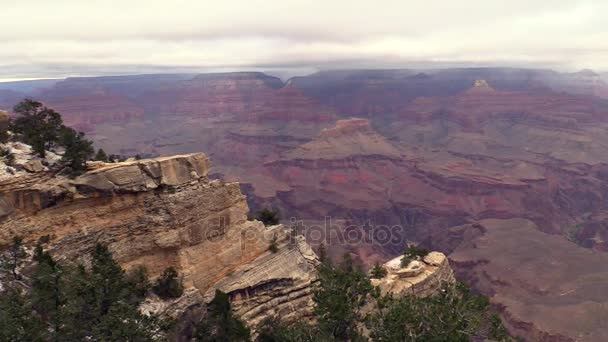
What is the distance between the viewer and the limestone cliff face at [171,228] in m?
25.2

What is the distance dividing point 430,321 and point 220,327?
13561 millimetres

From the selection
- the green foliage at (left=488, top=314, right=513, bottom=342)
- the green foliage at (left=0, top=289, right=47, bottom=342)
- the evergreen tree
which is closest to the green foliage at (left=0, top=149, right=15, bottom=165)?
the evergreen tree

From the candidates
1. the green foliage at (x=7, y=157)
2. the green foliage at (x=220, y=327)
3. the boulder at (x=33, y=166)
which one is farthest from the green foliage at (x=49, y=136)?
the green foliage at (x=220, y=327)

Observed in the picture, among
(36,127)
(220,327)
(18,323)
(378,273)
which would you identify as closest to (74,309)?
(18,323)

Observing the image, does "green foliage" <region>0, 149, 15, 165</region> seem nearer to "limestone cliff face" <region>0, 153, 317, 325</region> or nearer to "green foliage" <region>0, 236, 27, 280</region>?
"limestone cliff face" <region>0, 153, 317, 325</region>

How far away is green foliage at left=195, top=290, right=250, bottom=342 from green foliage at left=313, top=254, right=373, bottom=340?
5752mm

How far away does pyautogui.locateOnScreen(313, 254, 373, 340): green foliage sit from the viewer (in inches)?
896

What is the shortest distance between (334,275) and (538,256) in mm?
76300

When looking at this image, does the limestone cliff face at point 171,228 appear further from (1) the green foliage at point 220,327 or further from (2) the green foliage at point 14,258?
(1) the green foliage at point 220,327

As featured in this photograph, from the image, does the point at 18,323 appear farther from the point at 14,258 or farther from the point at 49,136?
the point at 49,136

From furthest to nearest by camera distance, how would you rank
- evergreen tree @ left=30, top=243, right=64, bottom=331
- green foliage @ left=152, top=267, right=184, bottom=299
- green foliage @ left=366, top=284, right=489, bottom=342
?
green foliage @ left=152, top=267, right=184, bottom=299 → evergreen tree @ left=30, top=243, right=64, bottom=331 → green foliage @ left=366, top=284, right=489, bottom=342

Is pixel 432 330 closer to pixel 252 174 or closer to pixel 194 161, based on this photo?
pixel 194 161

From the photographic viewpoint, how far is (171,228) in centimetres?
2977

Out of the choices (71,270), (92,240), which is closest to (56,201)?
(92,240)
